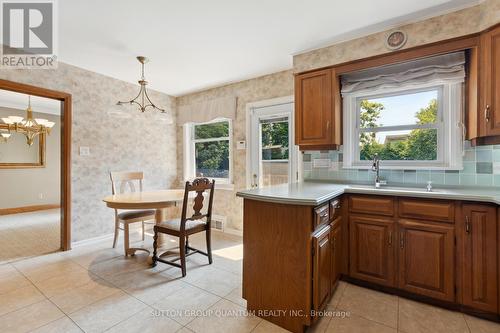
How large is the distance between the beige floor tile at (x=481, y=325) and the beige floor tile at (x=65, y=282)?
314cm

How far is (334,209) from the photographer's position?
1.93m

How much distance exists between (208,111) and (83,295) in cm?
292

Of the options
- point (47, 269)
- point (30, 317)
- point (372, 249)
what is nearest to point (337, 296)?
point (372, 249)

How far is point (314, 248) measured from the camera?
153cm

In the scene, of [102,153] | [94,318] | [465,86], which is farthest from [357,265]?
[102,153]

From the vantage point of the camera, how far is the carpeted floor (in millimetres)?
2936

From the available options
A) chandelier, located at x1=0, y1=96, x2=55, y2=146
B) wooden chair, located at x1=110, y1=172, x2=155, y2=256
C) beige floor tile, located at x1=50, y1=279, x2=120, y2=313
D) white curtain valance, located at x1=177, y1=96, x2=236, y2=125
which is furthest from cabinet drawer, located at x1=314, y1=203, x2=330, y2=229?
chandelier, located at x1=0, y1=96, x2=55, y2=146

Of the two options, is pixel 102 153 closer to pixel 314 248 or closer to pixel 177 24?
pixel 177 24

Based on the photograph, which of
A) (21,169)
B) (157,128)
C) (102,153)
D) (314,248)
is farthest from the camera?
(21,169)

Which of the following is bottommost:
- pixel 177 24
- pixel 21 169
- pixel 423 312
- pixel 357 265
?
pixel 423 312

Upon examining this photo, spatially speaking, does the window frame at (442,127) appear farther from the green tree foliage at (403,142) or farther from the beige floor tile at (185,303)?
the beige floor tile at (185,303)

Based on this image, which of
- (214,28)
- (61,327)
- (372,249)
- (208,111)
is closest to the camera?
(61,327)

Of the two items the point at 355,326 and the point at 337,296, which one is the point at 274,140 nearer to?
the point at 337,296

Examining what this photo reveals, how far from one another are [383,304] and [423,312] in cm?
27
